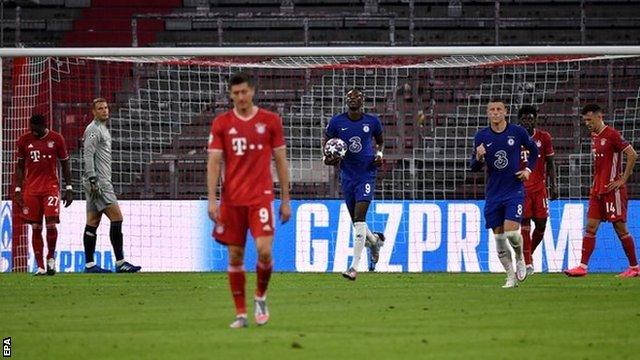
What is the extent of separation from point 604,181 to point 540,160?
1026mm

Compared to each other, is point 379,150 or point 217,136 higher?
point 217,136

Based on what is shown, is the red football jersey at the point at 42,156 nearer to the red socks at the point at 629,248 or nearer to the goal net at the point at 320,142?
the goal net at the point at 320,142

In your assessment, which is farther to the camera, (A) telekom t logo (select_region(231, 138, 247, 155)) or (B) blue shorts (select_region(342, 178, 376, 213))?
(B) blue shorts (select_region(342, 178, 376, 213))

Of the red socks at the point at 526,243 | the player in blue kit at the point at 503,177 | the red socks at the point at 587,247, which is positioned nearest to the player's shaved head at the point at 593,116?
the red socks at the point at 587,247

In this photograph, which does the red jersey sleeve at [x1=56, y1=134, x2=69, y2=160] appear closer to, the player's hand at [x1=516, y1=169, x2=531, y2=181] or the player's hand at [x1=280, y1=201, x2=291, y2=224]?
the player's hand at [x1=516, y1=169, x2=531, y2=181]

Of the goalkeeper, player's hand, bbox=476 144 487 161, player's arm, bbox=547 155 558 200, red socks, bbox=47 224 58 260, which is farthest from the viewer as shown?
the goalkeeper

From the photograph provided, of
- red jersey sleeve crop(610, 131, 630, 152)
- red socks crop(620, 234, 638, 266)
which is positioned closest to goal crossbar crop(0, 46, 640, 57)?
red jersey sleeve crop(610, 131, 630, 152)

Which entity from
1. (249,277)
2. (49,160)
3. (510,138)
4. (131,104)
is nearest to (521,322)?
(510,138)

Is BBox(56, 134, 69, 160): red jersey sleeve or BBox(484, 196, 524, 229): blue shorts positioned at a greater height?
BBox(56, 134, 69, 160): red jersey sleeve

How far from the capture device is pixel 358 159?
677 inches

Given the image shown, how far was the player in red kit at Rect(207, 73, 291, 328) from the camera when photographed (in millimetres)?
10852

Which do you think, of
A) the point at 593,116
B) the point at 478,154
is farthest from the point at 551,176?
the point at 478,154

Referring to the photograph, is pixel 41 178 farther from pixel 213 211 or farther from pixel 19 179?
pixel 213 211

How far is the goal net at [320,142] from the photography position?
2039 cm
